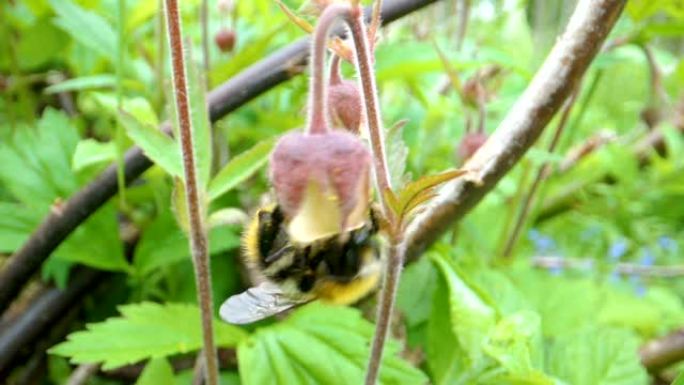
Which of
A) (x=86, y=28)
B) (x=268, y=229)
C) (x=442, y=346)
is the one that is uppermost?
(x=86, y=28)

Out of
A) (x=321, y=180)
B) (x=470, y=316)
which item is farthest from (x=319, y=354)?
(x=321, y=180)

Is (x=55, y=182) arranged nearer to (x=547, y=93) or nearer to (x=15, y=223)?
(x=15, y=223)

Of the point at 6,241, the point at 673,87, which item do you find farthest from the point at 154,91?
the point at 673,87

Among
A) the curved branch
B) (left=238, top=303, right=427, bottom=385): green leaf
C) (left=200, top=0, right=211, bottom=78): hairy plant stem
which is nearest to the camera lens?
(left=238, top=303, right=427, bottom=385): green leaf

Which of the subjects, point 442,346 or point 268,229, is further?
point 442,346

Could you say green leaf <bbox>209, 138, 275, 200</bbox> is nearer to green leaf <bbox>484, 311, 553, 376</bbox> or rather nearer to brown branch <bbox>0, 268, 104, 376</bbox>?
green leaf <bbox>484, 311, 553, 376</bbox>

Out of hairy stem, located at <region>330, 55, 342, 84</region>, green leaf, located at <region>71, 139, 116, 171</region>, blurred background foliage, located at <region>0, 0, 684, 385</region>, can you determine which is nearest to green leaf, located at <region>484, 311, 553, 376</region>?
blurred background foliage, located at <region>0, 0, 684, 385</region>
